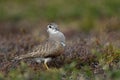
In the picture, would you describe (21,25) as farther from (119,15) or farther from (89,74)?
(89,74)

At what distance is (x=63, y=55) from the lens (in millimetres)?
10852

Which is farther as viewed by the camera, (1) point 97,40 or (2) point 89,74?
(1) point 97,40

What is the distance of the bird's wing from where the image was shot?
33.2ft

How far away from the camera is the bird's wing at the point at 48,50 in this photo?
10.1 meters

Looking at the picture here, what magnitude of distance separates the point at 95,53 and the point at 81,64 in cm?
72

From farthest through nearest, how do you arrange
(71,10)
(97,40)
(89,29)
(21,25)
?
(71,10) < (21,25) < (89,29) < (97,40)

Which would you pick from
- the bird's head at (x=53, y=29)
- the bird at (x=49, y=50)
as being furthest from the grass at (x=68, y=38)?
the bird's head at (x=53, y=29)

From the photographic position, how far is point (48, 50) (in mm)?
10156

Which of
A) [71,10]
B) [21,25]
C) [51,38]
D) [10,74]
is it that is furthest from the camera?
[71,10]

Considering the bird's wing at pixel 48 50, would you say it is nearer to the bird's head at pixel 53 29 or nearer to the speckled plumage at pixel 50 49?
Answer: the speckled plumage at pixel 50 49

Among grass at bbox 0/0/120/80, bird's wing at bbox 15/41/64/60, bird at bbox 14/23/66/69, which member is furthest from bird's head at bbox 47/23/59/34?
grass at bbox 0/0/120/80

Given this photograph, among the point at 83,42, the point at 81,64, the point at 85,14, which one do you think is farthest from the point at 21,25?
the point at 81,64

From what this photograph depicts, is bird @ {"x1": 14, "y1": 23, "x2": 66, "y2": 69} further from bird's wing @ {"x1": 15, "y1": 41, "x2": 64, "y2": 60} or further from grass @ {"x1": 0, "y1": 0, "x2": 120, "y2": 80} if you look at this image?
grass @ {"x1": 0, "y1": 0, "x2": 120, "y2": 80}

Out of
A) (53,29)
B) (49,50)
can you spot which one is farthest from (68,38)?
(49,50)
